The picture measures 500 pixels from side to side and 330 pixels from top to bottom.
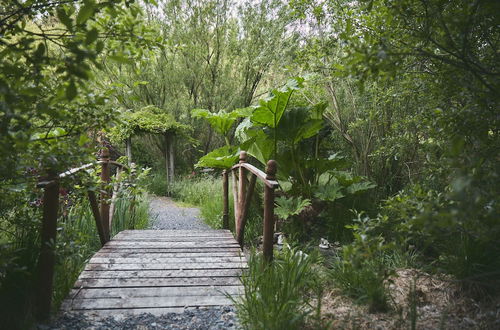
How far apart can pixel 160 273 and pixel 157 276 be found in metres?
0.06

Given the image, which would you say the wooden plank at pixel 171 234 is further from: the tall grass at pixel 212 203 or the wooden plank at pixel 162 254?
the wooden plank at pixel 162 254

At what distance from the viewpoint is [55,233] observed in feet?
7.48

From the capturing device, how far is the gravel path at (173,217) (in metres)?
6.56

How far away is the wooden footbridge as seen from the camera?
228 cm

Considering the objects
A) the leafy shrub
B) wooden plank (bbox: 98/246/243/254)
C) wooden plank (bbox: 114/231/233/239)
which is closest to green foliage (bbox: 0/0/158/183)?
the leafy shrub

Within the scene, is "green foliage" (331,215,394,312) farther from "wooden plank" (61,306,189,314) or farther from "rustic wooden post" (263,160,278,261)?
"wooden plank" (61,306,189,314)

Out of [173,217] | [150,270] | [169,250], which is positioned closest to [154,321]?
[150,270]

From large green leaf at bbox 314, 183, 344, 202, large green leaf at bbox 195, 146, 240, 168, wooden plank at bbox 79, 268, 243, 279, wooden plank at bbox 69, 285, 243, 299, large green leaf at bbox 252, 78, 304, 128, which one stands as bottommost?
wooden plank at bbox 69, 285, 243, 299

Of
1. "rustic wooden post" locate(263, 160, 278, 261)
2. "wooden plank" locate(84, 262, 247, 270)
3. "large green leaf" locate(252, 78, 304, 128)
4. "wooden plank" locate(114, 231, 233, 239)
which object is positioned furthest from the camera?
"large green leaf" locate(252, 78, 304, 128)

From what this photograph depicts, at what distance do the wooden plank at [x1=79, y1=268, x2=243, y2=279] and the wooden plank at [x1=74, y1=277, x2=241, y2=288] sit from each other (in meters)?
0.05

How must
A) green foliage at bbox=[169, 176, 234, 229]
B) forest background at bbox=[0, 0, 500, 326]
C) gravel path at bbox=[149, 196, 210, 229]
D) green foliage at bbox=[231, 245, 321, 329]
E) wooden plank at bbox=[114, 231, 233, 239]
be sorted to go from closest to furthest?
forest background at bbox=[0, 0, 500, 326], green foliage at bbox=[231, 245, 321, 329], wooden plank at bbox=[114, 231, 233, 239], green foliage at bbox=[169, 176, 234, 229], gravel path at bbox=[149, 196, 210, 229]

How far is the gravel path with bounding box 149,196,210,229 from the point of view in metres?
6.56

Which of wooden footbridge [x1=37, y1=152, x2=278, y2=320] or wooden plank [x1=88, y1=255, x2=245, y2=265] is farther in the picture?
wooden plank [x1=88, y1=255, x2=245, y2=265]

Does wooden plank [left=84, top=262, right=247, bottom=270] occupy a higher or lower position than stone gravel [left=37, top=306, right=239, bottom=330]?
higher
